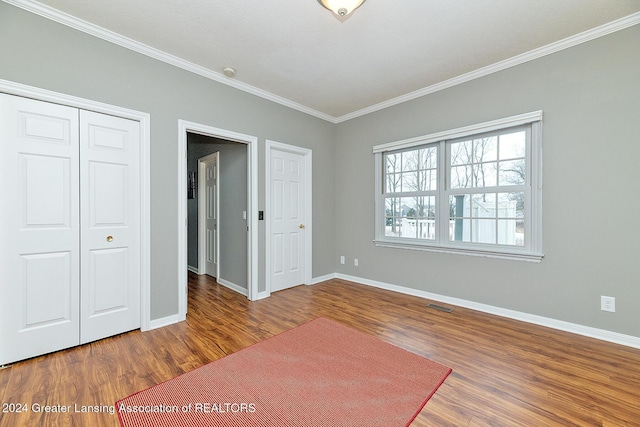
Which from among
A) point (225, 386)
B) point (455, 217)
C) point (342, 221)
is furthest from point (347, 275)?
point (225, 386)

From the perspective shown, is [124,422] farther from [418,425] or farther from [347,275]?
[347,275]

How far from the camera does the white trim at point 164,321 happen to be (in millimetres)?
2718

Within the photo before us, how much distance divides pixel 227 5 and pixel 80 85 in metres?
1.44

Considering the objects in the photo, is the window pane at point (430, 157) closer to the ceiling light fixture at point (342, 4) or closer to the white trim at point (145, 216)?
the ceiling light fixture at point (342, 4)

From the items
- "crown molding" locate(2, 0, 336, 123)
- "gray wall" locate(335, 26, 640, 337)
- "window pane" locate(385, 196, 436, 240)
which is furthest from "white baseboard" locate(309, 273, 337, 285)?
"crown molding" locate(2, 0, 336, 123)

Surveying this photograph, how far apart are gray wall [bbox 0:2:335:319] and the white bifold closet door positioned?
18 centimetres

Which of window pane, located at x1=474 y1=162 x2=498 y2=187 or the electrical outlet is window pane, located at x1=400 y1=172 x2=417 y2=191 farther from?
the electrical outlet

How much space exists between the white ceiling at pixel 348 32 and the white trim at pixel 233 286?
2769 mm

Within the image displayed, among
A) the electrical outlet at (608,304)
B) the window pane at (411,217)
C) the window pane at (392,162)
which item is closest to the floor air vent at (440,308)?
the window pane at (411,217)

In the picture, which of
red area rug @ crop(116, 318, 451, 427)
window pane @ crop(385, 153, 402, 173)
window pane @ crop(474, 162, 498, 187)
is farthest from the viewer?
window pane @ crop(385, 153, 402, 173)

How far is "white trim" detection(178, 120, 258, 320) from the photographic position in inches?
114

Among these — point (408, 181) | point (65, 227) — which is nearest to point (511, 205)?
point (408, 181)

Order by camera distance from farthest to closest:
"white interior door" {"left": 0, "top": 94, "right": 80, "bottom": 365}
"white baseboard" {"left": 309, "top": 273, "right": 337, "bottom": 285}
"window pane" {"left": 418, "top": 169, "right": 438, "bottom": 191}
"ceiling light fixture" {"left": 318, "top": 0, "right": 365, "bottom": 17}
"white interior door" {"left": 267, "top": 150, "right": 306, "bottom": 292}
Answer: "white baseboard" {"left": 309, "top": 273, "right": 337, "bottom": 285}
"white interior door" {"left": 267, "top": 150, "right": 306, "bottom": 292}
"window pane" {"left": 418, "top": 169, "right": 438, "bottom": 191}
"white interior door" {"left": 0, "top": 94, "right": 80, "bottom": 365}
"ceiling light fixture" {"left": 318, "top": 0, "right": 365, "bottom": 17}

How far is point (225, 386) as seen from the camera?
1805mm
